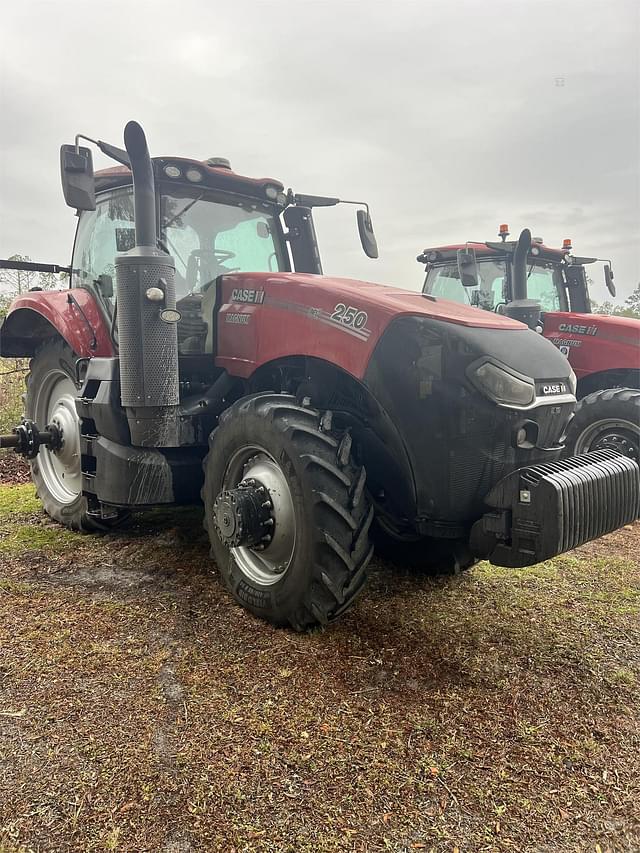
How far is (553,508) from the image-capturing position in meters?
2.43

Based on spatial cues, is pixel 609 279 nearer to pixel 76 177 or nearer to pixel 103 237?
pixel 103 237

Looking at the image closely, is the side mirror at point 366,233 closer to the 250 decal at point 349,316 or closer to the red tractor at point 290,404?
the red tractor at point 290,404

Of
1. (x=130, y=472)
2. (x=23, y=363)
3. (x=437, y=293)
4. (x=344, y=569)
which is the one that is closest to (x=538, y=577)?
(x=344, y=569)

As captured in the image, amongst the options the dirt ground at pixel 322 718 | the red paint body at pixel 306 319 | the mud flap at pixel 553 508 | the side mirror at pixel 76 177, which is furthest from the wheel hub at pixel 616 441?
the side mirror at pixel 76 177

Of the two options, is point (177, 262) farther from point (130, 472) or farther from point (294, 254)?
point (130, 472)

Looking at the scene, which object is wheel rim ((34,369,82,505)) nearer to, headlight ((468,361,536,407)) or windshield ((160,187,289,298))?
windshield ((160,187,289,298))

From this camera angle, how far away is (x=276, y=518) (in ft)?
9.60

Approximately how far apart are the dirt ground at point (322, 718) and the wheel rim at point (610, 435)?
1.85 meters

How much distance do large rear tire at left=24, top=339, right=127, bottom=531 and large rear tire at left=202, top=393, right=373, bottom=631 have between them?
145 cm

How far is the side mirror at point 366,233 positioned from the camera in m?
4.23

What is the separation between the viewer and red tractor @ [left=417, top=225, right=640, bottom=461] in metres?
5.24

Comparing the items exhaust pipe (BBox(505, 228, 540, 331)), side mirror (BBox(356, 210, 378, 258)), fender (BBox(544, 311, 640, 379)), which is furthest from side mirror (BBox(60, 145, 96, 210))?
fender (BBox(544, 311, 640, 379))

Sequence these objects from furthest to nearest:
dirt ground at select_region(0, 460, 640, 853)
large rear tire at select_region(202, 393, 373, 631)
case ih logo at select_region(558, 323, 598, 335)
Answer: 1. case ih logo at select_region(558, 323, 598, 335)
2. large rear tire at select_region(202, 393, 373, 631)
3. dirt ground at select_region(0, 460, 640, 853)

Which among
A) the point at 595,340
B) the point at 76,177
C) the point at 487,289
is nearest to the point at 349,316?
the point at 76,177
